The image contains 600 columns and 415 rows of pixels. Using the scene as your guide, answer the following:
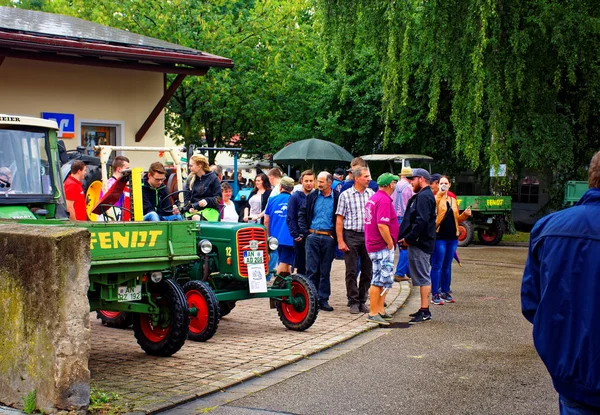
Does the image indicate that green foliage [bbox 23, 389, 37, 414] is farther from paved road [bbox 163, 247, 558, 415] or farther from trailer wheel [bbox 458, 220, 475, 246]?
trailer wheel [bbox 458, 220, 475, 246]

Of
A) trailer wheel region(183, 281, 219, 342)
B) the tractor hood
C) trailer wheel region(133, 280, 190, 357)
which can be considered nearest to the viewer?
trailer wheel region(133, 280, 190, 357)

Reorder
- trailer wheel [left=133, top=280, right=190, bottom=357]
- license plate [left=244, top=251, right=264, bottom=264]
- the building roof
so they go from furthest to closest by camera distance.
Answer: the building roof < license plate [left=244, top=251, right=264, bottom=264] < trailer wheel [left=133, top=280, right=190, bottom=357]

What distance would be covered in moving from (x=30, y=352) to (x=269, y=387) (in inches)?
79.4

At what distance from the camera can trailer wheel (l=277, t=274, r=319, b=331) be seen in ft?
31.5

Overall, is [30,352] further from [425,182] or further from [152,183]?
[425,182]

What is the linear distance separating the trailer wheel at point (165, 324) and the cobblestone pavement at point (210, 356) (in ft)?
0.40

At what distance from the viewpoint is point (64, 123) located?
1662cm

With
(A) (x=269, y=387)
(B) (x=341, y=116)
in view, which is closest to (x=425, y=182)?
(A) (x=269, y=387)

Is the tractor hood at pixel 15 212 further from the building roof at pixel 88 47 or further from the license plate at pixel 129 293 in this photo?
the building roof at pixel 88 47

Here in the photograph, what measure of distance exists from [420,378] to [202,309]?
8.66ft

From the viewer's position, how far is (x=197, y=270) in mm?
9672

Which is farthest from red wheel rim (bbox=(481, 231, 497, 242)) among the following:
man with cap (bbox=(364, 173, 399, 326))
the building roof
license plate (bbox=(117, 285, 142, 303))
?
license plate (bbox=(117, 285, 142, 303))

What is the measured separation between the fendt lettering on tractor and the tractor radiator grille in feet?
0.04

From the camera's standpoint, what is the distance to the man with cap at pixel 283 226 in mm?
11852
